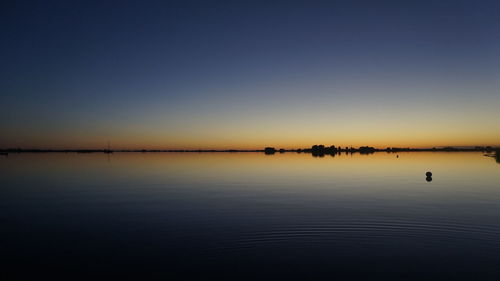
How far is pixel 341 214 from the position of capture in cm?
3094

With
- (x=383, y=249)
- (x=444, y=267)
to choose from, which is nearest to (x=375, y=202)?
(x=383, y=249)

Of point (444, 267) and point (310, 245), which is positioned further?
point (310, 245)

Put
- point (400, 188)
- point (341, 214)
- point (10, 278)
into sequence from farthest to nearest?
point (400, 188) → point (341, 214) → point (10, 278)

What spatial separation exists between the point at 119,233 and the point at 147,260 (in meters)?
A: 6.75

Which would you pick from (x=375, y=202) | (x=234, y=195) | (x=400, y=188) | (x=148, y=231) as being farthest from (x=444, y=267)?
(x=400, y=188)

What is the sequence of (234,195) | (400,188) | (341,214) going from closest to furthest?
(341,214)
(234,195)
(400,188)

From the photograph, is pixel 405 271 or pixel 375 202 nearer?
pixel 405 271

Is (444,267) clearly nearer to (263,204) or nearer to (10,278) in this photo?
(10,278)

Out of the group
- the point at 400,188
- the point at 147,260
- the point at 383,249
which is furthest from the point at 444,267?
the point at 400,188

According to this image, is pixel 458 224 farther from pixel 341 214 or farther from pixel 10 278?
pixel 10 278

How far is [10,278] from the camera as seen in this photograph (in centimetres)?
1580

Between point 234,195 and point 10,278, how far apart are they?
28457 mm


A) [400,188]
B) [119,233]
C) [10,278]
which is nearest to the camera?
[10,278]

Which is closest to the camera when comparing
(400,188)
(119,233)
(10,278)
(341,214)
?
(10,278)
